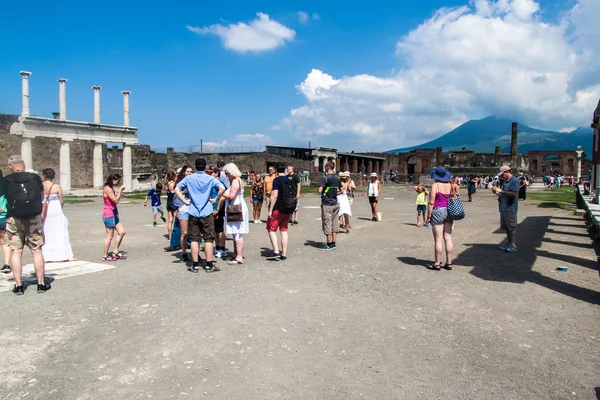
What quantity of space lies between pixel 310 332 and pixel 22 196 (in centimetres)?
405

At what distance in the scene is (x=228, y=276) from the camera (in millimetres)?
6676

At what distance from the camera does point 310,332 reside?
439 centimetres

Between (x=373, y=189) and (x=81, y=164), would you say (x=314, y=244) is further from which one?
(x=81, y=164)

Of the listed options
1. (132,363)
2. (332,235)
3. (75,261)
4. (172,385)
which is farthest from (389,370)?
(75,261)

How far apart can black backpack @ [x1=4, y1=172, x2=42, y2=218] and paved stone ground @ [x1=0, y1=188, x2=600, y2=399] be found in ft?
3.55

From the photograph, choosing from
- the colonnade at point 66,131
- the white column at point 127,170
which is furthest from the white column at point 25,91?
the white column at point 127,170

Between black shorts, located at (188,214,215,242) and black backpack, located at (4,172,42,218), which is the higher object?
black backpack, located at (4,172,42,218)

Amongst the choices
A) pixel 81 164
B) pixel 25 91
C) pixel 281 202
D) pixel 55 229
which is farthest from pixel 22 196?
pixel 81 164

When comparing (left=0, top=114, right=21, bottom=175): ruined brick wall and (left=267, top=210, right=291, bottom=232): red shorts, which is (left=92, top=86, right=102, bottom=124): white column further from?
(left=267, top=210, right=291, bottom=232): red shorts

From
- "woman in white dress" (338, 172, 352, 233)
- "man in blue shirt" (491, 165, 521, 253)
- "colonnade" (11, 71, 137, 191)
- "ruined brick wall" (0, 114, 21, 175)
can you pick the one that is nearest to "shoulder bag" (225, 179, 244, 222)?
"woman in white dress" (338, 172, 352, 233)

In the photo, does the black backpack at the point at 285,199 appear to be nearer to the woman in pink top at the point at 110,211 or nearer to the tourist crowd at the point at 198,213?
the tourist crowd at the point at 198,213

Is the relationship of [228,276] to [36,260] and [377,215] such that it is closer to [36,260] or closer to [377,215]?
[36,260]

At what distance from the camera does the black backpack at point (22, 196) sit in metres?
5.53

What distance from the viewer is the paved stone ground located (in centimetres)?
334
